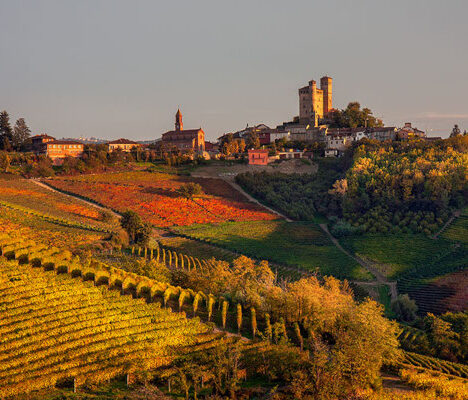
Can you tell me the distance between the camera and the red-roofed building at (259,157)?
327 feet

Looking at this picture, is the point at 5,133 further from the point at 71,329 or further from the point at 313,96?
the point at 71,329

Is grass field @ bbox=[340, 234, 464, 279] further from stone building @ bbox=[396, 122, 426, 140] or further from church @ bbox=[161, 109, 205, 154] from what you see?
church @ bbox=[161, 109, 205, 154]

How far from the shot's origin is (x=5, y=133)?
109 meters

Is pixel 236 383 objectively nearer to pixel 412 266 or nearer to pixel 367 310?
pixel 367 310

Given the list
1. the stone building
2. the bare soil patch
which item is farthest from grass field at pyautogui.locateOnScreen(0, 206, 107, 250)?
the stone building

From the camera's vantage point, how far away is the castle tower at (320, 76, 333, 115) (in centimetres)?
12838

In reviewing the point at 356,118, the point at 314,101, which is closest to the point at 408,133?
the point at 356,118

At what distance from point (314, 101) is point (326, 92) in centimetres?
792

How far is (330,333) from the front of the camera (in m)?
27.9

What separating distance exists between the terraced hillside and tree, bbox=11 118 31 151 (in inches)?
3729

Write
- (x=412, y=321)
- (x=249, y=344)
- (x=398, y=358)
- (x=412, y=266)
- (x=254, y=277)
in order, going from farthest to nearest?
1. (x=412, y=266)
2. (x=412, y=321)
3. (x=254, y=277)
4. (x=398, y=358)
5. (x=249, y=344)

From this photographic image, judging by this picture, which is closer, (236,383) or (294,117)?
(236,383)

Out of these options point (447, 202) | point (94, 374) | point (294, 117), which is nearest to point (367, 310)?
point (94, 374)

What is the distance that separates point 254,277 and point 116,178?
195 feet
